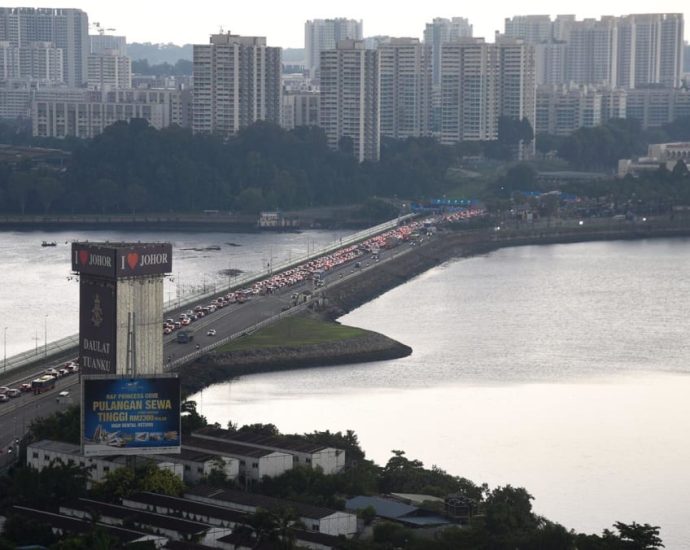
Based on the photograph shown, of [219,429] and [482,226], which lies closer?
[219,429]

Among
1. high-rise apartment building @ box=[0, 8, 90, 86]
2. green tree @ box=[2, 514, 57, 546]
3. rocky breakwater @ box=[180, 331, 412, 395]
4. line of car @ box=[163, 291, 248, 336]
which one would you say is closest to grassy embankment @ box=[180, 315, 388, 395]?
rocky breakwater @ box=[180, 331, 412, 395]

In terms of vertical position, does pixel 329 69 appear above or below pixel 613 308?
above

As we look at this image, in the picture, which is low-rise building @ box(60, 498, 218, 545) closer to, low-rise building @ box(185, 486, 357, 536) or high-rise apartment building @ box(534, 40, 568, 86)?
low-rise building @ box(185, 486, 357, 536)

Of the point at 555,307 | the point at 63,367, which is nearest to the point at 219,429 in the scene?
the point at 63,367

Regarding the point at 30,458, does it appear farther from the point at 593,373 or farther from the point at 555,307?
the point at 555,307

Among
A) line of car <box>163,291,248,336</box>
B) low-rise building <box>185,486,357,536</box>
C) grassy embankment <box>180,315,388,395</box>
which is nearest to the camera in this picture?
low-rise building <box>185,486,357,536</box>
